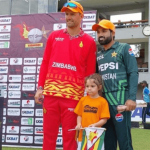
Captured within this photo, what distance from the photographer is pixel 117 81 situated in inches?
121

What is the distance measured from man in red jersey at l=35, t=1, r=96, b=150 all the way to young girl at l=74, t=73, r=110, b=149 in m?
0.11

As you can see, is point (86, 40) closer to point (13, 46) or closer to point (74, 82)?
point (74, 82)

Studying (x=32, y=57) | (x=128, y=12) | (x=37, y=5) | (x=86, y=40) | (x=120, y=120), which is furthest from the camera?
(x=128, y=12)

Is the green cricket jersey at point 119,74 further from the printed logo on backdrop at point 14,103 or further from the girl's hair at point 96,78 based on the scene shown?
the printed logo on backdrop at point 14,103

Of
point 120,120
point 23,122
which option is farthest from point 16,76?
point 120,120

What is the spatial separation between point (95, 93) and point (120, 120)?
1.13 ft

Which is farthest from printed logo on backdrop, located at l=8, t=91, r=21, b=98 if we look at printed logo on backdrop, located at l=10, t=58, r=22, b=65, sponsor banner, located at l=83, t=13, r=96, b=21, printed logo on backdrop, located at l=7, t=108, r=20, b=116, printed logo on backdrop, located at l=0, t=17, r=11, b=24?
sponsor banner, located at l=83, t=13, r=96, b=21

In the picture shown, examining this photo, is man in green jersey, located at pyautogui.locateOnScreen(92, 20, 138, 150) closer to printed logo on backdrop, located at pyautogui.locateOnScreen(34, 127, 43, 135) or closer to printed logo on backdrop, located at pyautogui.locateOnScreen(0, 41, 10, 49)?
printed logo on backdrop, located at pyautogui.locateOnScreen(34, 127, 43, 135)

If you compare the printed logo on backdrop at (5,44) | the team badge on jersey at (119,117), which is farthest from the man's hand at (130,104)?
the printed logo on backdrop at (5,44)

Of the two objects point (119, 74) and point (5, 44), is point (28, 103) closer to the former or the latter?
point (5, 44)

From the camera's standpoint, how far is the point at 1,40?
5938 millimetres

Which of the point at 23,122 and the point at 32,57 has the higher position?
the point at 32,57

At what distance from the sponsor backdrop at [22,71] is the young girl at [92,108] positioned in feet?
9.06

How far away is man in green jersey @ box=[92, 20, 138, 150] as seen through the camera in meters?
3.01
